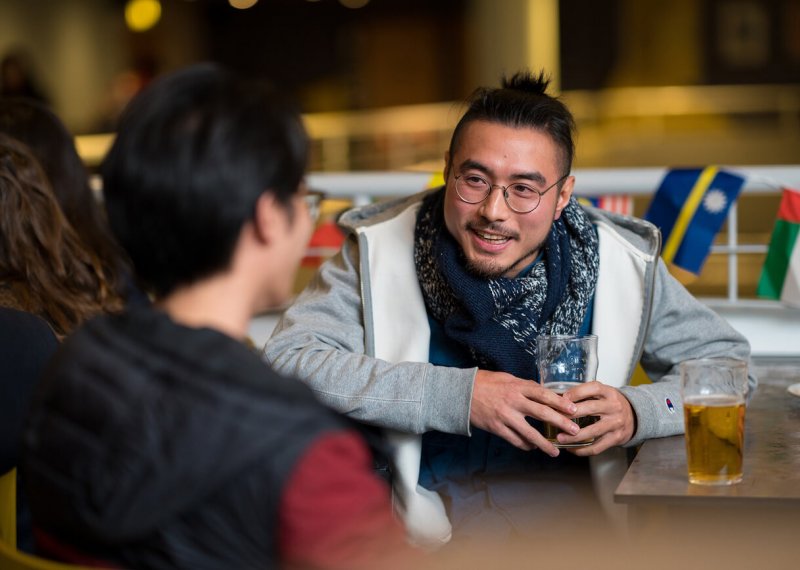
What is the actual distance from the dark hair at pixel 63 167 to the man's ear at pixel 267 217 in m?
1.13

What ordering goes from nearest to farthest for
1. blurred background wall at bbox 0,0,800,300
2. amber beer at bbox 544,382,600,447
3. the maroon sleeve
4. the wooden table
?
1. the maroon sleeve
2. the wooden table
3. amber beer at bbox 544,382,600,447
4. blurred background wall at bbox 0,0,800,300

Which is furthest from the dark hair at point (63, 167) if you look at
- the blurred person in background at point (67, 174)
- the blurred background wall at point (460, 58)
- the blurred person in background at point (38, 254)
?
the blurred background wall at point (460, 58)

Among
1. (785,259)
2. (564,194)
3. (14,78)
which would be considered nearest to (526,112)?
(564,194)

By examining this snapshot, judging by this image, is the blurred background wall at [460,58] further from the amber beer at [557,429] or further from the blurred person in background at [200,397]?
the blurred person in background at [200,397]

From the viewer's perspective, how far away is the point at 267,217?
0.93m

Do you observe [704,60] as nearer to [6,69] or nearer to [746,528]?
[6,69]

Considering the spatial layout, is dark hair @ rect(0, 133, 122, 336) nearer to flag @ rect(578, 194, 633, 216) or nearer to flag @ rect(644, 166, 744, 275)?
flag @ rect(644, 166, 744, 275)

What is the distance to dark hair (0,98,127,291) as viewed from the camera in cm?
204

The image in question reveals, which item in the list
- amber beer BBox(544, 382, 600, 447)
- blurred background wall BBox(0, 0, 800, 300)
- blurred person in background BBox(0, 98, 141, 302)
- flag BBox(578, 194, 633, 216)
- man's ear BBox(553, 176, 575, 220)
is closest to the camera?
amber beer BBox(544, 382, 600, 447)

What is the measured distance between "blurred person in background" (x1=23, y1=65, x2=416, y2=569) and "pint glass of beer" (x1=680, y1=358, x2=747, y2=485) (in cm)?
62

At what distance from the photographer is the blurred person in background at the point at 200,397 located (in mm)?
834

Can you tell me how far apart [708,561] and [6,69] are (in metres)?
6.56

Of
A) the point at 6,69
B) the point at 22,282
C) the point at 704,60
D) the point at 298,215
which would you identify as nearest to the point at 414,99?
the point at 704,60

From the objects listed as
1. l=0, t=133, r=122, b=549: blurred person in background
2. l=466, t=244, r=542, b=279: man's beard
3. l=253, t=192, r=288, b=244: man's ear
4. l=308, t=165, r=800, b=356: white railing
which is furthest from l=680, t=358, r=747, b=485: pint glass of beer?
l=308, t=165, r=800, b=356: white railing
